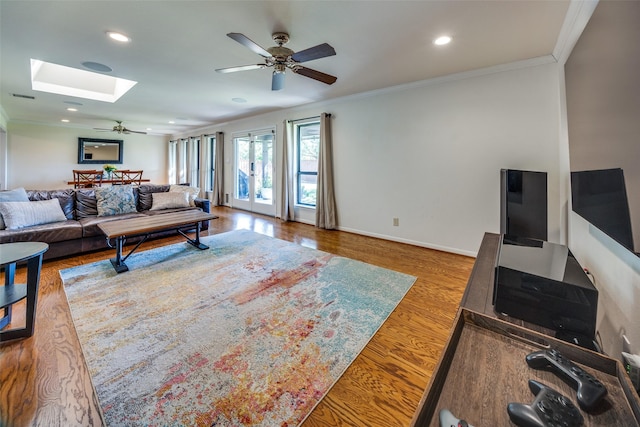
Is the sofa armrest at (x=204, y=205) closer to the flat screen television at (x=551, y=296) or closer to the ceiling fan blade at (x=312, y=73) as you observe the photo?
the ceiling fan blade at (x=312, y=73)

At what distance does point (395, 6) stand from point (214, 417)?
2.82m

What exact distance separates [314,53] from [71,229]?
351cm

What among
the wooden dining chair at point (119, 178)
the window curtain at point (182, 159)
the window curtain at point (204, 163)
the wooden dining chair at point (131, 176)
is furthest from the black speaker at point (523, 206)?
the wooden dining chair at point (119, 178)

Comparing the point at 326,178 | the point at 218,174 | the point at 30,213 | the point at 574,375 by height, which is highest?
the point at 218,174

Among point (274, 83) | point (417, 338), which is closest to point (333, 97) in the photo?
point (274, 83)

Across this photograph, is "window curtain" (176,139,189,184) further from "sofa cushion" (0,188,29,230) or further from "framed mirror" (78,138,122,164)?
"sofa cushion" (0,188,29,230)

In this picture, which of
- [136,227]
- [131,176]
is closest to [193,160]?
[131,176]

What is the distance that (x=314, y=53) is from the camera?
219cm

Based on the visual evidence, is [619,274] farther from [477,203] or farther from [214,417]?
[477,203]

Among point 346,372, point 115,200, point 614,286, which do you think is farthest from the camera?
point 115,200

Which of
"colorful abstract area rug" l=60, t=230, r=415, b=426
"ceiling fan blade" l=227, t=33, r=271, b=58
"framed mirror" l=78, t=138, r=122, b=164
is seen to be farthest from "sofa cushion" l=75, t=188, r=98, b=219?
"framed mirror" l=78, t=138, r=122, b=164

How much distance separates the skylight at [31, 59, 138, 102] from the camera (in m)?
4.08

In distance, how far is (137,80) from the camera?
12.0 ft

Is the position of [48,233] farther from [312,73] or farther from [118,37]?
[312,73]
